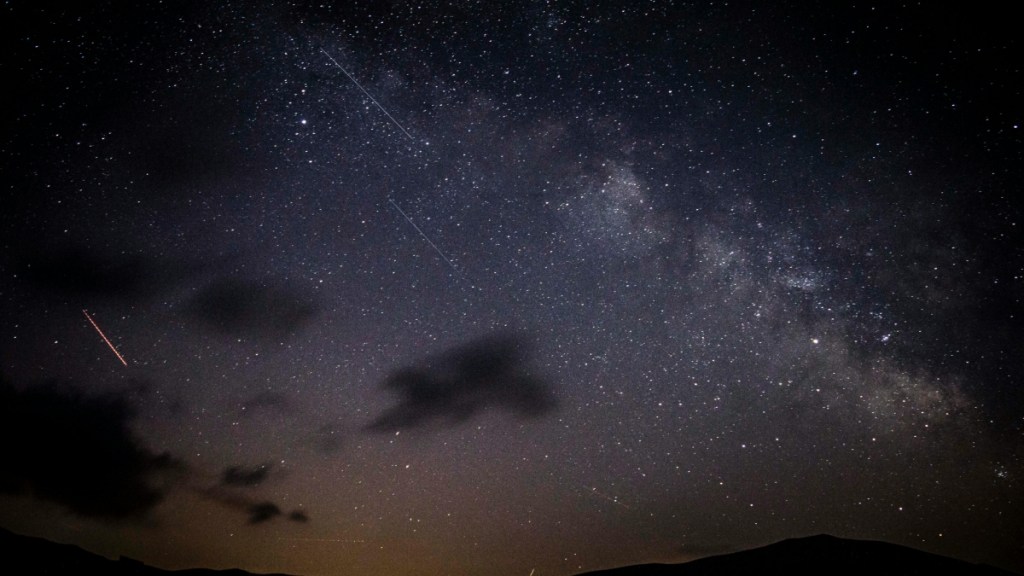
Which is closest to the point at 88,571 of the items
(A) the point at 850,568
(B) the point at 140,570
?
(B) the point at 140,570

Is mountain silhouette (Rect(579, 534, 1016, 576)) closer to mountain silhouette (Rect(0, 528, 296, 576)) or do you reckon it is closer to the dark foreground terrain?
the dark foreground terrain

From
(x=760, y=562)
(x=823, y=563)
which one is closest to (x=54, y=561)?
(x=760, y=562)

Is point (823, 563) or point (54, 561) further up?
point (54, 561)

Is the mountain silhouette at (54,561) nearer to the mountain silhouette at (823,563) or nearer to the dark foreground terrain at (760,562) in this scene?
the dark foreground terrain at (760,562)

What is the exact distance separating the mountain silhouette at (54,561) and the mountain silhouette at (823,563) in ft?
143

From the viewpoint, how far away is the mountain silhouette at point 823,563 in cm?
4516

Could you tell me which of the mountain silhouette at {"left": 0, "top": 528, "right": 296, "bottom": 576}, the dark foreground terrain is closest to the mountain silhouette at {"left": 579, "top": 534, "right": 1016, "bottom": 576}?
the dark foreground terrain

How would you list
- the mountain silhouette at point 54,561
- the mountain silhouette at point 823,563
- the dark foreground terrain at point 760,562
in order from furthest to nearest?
the mountain silhouette at point 823,563 → the dark foreground terrain at point 760,562 → the mountain silhouette at point 54,561

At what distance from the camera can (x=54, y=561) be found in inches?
1683

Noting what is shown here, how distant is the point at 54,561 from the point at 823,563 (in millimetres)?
67247

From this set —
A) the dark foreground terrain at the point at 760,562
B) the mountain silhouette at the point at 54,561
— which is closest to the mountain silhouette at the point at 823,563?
the dark foreground terrain at the point at 760,562

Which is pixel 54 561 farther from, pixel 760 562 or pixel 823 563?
pixel 823 563

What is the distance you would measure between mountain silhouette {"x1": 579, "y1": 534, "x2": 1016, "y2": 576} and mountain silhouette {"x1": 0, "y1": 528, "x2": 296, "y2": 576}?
4355 cm

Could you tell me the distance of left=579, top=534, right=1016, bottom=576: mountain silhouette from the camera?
45.2m
